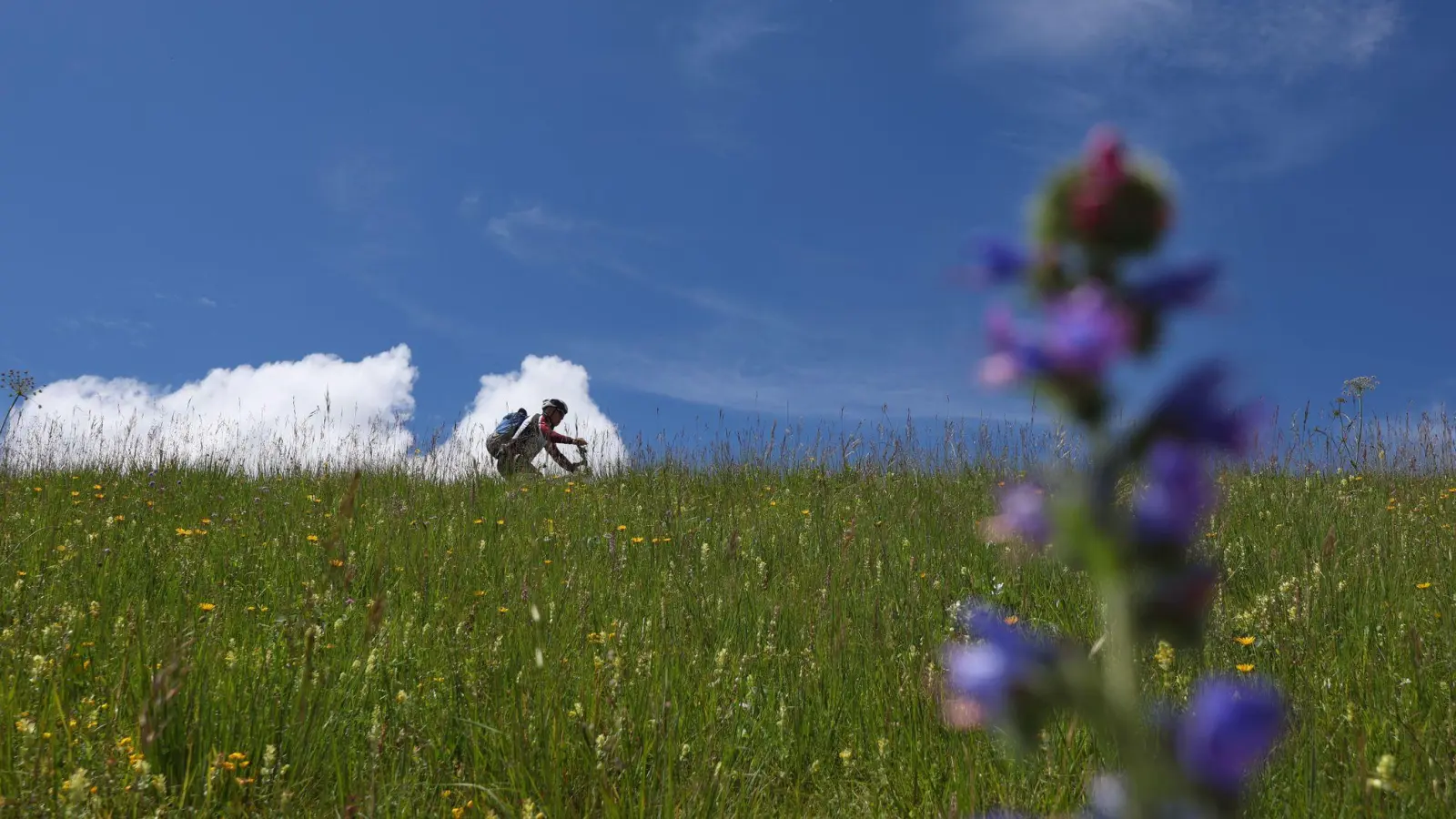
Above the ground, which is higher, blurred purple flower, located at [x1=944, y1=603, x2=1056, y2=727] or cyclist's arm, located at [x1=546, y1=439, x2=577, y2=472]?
cyclist's arm, located at [x1=546, y1=439, x2=577, y2=472]

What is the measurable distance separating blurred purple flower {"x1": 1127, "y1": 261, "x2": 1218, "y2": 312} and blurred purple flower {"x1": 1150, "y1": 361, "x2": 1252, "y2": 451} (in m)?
0.06

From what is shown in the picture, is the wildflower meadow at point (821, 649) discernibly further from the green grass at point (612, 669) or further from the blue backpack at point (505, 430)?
the blue backpack at point (505, 430)

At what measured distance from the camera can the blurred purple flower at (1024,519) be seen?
0.82 meters

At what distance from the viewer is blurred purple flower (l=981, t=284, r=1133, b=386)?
73 cm

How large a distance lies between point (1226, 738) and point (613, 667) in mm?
2348

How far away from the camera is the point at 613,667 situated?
286 centimetres

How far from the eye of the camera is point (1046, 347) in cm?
75

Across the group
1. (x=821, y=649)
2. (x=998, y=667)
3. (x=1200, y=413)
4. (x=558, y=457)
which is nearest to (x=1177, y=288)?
(x=1200, y=413)

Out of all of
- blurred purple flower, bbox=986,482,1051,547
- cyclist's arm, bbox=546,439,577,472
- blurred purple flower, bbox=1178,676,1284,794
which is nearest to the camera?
blurred purple flower, bbox=1178,676,1284,794

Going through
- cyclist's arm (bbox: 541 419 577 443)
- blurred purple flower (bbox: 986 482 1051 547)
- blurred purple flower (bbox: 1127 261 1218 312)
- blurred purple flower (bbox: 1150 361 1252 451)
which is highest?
Result: cyclist's arm (bbox: 541 419 577 443)

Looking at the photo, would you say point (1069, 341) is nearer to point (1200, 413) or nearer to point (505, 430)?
point (1200, 413)

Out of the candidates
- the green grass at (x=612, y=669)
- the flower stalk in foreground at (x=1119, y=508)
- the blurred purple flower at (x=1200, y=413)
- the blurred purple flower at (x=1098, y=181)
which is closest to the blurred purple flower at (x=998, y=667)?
the flower stalk in foreground at (x=1119, y=508)

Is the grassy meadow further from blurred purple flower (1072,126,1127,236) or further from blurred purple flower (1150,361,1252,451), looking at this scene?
blurred purple flower (1072,126,1127,236)

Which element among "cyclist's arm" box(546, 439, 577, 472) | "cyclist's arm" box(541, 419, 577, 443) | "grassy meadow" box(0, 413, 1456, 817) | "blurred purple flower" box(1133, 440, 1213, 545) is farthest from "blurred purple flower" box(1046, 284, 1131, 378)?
"cyclist's arm" box(541, 419, 577, 443)
